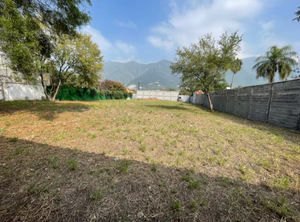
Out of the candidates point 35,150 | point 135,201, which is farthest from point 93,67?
point 135,201

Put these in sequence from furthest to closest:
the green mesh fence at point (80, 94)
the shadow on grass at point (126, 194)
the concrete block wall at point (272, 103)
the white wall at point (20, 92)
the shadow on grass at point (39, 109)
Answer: the green mesh fence at point (80, 94) → the white wall at point (20, 92) → the shadow on grass at point (39, 109) → the concrete block wall at point (272, 103) → the shadow on grass at point (126, 194)

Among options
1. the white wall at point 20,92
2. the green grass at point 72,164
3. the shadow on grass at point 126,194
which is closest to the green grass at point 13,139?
the shadow on grass at point 126,194

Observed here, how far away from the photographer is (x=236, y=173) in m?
2.30

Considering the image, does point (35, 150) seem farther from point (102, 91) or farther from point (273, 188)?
point (102, 91)

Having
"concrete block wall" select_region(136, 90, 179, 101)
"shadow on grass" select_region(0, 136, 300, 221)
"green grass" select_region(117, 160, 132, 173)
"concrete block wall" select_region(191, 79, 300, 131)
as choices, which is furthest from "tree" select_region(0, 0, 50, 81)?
"concrete block wall" select_region(136, 90, 179, 101)

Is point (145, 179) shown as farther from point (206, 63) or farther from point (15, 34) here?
point (206, 63)

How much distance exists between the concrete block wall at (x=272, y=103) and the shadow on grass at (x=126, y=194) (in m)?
5.17

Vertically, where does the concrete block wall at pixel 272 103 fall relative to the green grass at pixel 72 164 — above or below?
above

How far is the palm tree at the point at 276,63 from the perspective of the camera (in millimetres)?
17203

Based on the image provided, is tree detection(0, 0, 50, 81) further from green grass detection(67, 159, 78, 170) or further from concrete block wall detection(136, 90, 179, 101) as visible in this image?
concrete block wall detection(136, 90, 179, 101)

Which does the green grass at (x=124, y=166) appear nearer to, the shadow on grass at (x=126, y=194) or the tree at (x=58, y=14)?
the shadow on grass at (x=126, y=194)

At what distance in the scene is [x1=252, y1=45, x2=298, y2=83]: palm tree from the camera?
1720cm

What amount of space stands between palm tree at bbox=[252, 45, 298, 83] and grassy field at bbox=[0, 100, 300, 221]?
69.2 ft

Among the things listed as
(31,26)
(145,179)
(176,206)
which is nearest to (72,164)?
(145,179)
